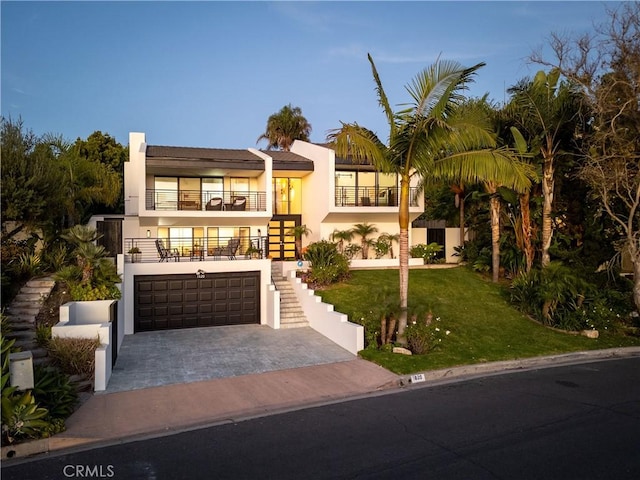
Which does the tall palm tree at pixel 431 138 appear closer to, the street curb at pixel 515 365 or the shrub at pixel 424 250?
the street curb at pixel 515 365

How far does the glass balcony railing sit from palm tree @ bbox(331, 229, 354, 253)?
3693mm

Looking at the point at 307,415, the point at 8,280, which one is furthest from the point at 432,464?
the point at 8,280

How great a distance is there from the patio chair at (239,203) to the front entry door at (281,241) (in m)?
3.40

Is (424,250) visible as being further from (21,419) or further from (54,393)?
(21,419)

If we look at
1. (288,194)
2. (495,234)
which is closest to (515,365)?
(495,234)

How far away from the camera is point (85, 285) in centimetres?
1359

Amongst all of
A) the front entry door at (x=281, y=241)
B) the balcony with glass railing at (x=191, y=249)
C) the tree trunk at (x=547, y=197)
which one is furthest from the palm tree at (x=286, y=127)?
the tree trunk at (x=547, y=197)

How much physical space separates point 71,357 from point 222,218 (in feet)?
38.3

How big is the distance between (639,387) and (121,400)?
428 inches

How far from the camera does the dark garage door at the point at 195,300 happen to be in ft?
56.5

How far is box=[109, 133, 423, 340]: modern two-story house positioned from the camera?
17.6 metres

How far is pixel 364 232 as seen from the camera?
78.6 feet

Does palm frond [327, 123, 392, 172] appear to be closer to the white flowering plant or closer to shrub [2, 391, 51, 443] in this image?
the white flowering plant

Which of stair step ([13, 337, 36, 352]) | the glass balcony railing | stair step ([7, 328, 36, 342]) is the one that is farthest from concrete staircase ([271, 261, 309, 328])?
stair step ([13, 337, 36, 352])
